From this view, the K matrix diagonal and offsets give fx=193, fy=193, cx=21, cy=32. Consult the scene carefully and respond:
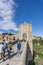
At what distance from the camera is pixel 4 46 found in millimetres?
8297

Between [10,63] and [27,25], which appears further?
[27,25]

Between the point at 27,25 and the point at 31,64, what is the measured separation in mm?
3795

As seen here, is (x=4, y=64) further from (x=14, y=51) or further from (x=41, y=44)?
(x=41, y=44)

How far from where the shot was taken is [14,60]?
802cm

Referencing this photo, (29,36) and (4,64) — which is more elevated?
(29,36)

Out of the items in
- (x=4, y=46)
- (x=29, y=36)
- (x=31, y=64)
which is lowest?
(x=31, y=64)

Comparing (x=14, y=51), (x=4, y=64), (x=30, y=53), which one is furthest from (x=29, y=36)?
(x=4, y=64)

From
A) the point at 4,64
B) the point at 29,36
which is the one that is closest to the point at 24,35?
the point at 29,36

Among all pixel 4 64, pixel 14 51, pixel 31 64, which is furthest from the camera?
pixel 31 64

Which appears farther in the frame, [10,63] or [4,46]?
[4,46]

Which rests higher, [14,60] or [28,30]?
[28,30]

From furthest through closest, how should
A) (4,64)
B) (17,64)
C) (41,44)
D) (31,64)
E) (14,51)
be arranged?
(41,44)
(31,64)
(14,51)
(17,64)
(4,64)

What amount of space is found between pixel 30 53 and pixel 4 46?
1124cm

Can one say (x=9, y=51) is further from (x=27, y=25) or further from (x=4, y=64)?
(x=27, y=25)
